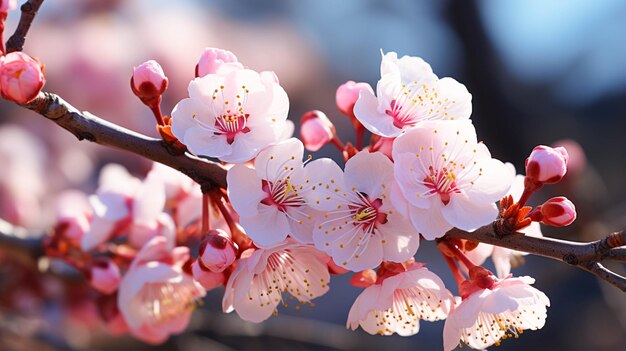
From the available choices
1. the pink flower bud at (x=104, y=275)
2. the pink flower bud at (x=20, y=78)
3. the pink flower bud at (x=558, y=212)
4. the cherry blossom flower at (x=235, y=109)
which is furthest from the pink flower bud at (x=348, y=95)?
A: the pink flower bud at (x=104, y=275)

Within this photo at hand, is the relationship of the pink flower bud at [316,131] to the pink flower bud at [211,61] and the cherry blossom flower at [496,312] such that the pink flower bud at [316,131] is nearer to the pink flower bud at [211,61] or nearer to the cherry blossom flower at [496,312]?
the pink flower bud at [211,61]

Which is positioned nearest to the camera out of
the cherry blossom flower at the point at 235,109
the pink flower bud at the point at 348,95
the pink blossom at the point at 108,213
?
the cherry blossom flower at the point at 235,109

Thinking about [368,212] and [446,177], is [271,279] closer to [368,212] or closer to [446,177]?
[368,212]

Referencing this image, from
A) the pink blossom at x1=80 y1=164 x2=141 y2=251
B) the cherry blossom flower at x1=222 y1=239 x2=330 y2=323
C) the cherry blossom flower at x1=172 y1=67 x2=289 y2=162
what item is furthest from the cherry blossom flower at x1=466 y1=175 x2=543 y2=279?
the pink blossom at x1=80 y1=164 x2=141 y2=251

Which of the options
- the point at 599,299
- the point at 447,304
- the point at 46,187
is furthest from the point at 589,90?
the point at 447,304

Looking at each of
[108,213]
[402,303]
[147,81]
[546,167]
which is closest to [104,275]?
[108,213]

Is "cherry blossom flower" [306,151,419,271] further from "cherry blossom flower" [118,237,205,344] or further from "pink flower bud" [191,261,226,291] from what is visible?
"cherry blossom flower" [118,237,205,344]

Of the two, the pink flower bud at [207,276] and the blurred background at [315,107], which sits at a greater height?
the pink flower bud at [207,276]

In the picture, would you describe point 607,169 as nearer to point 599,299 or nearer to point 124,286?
point 599,299

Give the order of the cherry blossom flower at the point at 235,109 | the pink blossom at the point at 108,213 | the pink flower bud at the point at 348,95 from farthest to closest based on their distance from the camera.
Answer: the pink blossom at the point at 108,213, the pink flower bud at the point at 348,95, the cherry blossom flower at the point at 235,109
